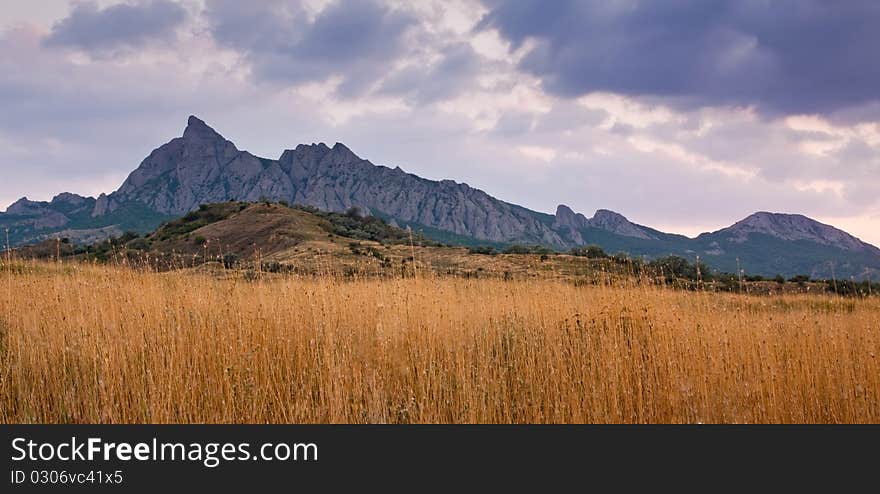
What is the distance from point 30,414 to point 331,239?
33063 mm

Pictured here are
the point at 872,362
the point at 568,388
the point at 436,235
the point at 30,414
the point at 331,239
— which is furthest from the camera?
the point at 436,235

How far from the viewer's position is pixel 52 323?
674cm

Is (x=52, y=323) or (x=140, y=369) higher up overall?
(x=52, y=323)

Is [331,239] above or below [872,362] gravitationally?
above

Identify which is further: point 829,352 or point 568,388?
point 829,352

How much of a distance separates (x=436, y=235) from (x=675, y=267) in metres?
159

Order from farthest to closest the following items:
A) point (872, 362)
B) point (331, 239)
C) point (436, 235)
A: point (436, 235) → point (331, 239) → point (872, 362)

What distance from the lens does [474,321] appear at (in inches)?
341

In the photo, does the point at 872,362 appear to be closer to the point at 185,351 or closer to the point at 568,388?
the point at 568,388

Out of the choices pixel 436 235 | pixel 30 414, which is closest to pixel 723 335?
pixel 30 414

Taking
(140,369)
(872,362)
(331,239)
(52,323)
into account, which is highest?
(331,239)

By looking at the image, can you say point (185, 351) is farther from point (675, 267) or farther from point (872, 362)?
point (675, 267)
